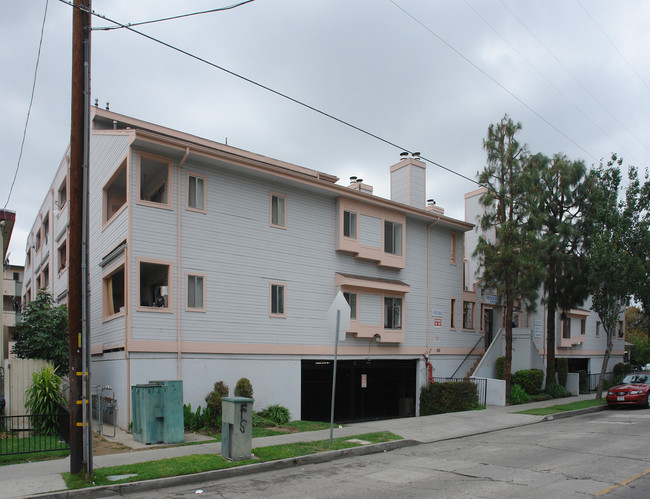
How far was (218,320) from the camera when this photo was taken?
17781 mm

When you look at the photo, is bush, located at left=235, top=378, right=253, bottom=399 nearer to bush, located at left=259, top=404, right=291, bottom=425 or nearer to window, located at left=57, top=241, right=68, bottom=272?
bush, located at left=259, top=404, right=291, bottom=425

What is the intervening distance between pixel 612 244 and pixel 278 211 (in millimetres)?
14877

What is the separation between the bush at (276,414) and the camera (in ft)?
59.0

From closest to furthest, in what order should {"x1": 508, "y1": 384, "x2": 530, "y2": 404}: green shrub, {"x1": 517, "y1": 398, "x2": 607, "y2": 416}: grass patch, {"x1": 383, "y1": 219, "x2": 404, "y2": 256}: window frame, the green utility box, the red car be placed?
1. the green utility box
2. {"x1": 517, "y1": 398, "x2": 607, "y2": 416}: grass patch
3. the red car
4. {"x1": 383, "y1": 219, "x2": 404, "y2": 256}: window frame
5. {"x1": 508, "y1": 384, "x2": 530, "y2": 404}: green shrub

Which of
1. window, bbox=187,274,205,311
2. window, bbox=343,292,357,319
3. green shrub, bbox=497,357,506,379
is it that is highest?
window, bbox=187,274,205,311

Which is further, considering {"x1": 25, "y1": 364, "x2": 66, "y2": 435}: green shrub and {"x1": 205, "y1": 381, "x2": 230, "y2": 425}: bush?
{"x1": 205, "y1": 381, "x2": 230, "y2": 425}: bush

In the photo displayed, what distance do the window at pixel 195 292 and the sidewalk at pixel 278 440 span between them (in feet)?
12.7

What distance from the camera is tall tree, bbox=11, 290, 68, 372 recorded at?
18.7 metres

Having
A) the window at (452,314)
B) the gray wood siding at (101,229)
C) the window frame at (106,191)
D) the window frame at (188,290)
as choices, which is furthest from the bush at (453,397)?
the window frame at (106,191)

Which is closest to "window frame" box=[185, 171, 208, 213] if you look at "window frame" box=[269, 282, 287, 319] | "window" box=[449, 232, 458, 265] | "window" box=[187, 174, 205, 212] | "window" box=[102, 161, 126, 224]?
"window" box=[187, 174, 205, 212]

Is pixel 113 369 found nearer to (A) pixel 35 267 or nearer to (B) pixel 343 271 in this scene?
(B) pixel 343 271

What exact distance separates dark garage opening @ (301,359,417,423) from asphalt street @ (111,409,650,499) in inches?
246

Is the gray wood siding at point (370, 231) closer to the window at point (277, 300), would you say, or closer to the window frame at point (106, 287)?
the window at point (277, 300)

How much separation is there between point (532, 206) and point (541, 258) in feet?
9.10
